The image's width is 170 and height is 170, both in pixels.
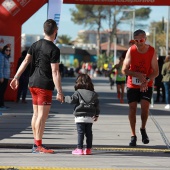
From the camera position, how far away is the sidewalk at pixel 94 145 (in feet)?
34.7

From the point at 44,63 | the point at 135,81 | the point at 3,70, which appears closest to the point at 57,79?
the point at 44,63

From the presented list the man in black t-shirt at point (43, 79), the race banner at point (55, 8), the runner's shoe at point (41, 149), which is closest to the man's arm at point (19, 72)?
the man in black t-shirt at point (43, 79)

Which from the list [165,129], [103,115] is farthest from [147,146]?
[103,115]

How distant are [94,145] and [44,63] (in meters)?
1.92

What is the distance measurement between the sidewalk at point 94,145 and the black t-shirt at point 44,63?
Result: 41.4 inches

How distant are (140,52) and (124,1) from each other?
40.8 ft

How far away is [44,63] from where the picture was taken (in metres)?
11.7

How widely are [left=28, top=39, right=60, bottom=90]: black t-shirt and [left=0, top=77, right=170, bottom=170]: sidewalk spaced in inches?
41.4

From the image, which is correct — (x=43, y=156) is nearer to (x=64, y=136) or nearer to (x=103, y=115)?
(x=64, y=136)

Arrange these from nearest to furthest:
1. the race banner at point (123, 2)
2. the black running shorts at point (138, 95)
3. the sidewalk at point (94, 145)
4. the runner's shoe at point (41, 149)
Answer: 1. the sidewalk at point (94, 145)
2. the runner's shoe at point (41, 149)
3. the black running shorts at point (138, 95)
4. the race banner at point (123, 2)

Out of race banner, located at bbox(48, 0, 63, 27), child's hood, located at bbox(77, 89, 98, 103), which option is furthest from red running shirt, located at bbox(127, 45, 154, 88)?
race banner, located at bbox(48, 0, 63, 27)

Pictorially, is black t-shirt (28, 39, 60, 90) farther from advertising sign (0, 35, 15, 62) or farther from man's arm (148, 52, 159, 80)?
advertising sign (0, 35, 15, 62)

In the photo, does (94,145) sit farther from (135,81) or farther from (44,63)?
(44,63)

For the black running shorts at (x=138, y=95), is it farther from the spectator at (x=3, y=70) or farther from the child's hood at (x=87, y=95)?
the spectator at (x=3, y=70)
